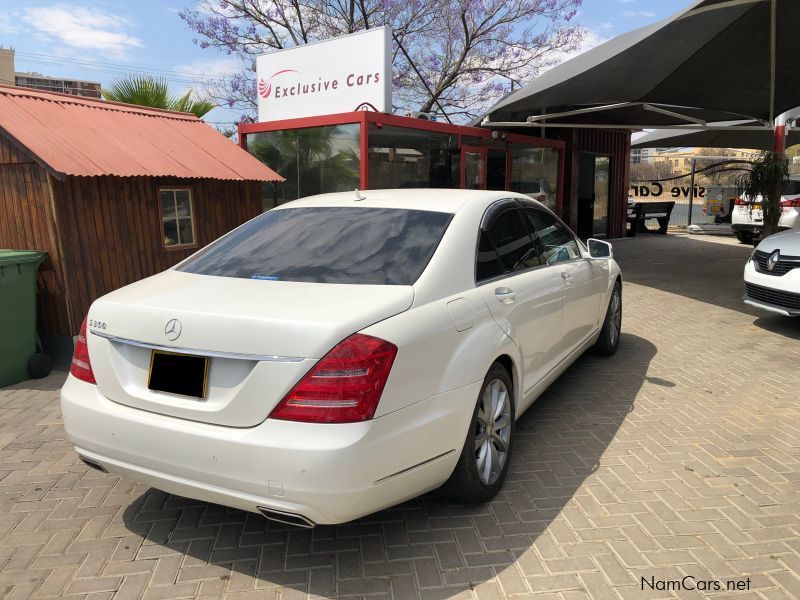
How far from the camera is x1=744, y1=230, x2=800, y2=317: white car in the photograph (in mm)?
6324

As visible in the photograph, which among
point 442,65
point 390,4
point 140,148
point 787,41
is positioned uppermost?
point 390,4

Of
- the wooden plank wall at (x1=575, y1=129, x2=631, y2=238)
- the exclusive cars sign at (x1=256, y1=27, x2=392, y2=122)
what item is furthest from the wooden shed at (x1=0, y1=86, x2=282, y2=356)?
the wooden plank wall at (x1=575, y1=129, x2=631, y2=238)

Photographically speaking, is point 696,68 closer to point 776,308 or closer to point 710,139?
point 776,308

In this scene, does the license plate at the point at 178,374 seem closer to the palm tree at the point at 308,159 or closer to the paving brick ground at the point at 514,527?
the paving brick ground at the point at 514,527

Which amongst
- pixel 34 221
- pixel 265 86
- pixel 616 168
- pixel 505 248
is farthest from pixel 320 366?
pixel 616 168

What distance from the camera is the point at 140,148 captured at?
6578mm

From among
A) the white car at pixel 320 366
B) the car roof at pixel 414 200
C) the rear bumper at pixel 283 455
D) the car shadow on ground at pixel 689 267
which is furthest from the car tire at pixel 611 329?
the rear bumper at pixel 283 455

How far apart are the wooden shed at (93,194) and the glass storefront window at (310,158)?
1750 mm

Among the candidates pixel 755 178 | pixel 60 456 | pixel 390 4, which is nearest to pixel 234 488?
pixel 60 456

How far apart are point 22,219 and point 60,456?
293 centimetres

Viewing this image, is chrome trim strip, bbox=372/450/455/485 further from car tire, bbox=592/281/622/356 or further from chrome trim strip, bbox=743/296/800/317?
chrome trim strip, bbox=743/296/800/317

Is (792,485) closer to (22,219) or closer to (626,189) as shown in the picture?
(22,219)

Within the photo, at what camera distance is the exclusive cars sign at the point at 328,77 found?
28.6 feet

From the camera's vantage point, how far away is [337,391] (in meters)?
2.22
